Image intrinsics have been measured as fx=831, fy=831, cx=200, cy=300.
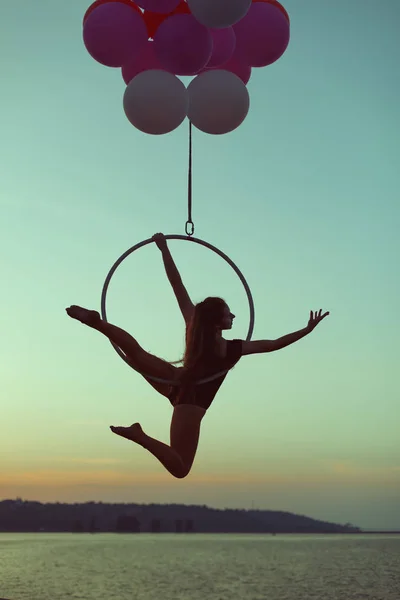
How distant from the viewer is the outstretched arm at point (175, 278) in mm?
7488

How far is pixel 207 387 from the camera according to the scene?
7.06m

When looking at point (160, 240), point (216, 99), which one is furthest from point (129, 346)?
point (216, 99)

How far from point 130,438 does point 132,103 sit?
2.78 meters

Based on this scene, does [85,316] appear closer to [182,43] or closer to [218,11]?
[182,43]

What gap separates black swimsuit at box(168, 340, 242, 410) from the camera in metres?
6.98

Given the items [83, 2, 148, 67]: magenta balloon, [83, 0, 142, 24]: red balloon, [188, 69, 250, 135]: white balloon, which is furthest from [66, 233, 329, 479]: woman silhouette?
[83, 0, 142, 24]: red balloon

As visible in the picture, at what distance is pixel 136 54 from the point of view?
7070 millimetres

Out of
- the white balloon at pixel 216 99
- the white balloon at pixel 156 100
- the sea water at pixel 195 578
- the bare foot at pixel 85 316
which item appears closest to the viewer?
the bare foot at pixel 85 316

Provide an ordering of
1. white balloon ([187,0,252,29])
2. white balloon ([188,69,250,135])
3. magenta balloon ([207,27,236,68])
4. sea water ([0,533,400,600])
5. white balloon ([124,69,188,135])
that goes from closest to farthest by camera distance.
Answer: white balloon ([187,0,252,29])
white balloon ([124,69,188,135])
white balloon ([188,69,250,135])
magenta balloon ([207,27,236,68])
sea water ([0,533,400,600])

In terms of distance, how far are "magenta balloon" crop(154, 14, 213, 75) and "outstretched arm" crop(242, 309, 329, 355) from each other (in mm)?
2347

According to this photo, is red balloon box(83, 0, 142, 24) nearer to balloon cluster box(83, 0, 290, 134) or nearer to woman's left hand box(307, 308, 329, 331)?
balloon cluster box(83, 0, 290, 134)

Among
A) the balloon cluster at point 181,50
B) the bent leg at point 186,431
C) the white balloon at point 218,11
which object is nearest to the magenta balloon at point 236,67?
the balloon cluster at point 181,50

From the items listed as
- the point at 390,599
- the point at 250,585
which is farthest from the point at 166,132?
the point at 250,585

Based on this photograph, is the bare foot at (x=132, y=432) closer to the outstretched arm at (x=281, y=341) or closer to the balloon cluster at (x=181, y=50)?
the outstretched arm at (x=281, y=341)
